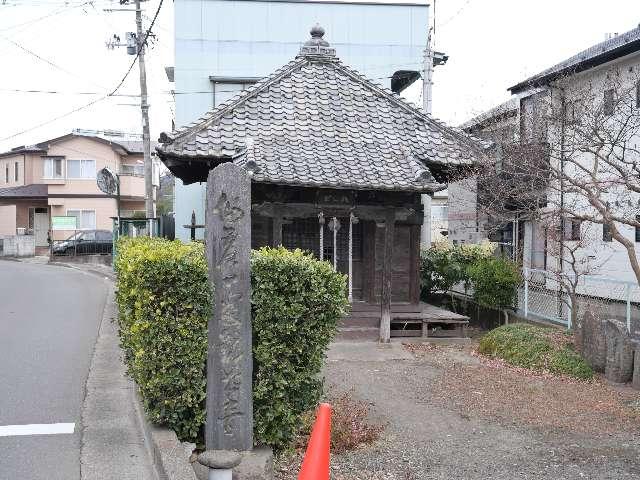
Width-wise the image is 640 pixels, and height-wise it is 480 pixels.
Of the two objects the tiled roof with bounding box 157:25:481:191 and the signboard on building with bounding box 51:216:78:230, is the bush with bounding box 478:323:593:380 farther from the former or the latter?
the signboard on building with bounding box 51:216:78:230

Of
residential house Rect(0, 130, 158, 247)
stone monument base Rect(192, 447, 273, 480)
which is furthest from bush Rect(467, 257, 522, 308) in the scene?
residential house Rect(0, 130, 158, 247)

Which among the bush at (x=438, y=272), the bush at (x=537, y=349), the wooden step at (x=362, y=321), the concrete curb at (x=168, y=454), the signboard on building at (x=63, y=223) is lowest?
the bush at (x=537, y=349)

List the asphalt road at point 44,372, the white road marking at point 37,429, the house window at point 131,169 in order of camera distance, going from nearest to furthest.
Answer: the asphalt road at point 44,372
the white road marking at point 37,429
the house window at point 131,169

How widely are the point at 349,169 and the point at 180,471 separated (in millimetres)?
8363

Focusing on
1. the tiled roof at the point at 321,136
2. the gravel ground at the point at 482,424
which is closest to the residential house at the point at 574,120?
the tiled roof at the point at 321,136

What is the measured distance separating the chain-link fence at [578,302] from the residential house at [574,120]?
770mm

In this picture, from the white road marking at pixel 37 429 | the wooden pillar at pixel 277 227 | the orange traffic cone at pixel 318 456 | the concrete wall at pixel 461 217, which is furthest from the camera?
the concrete wall at pixel 461 217

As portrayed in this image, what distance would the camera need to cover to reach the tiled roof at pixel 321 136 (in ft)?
39.3

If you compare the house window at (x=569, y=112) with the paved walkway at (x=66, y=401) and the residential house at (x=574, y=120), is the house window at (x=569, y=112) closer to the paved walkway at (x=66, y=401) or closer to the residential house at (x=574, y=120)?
the residential house at (x=574, y=120)

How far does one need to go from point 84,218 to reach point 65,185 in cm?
241

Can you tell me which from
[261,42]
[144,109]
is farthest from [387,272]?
[144,109]

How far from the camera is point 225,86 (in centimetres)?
2308

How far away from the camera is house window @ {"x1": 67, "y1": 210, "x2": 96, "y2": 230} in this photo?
4094 cm

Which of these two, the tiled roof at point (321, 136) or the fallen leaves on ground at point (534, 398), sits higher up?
the tiled roof at point (321, 136)
